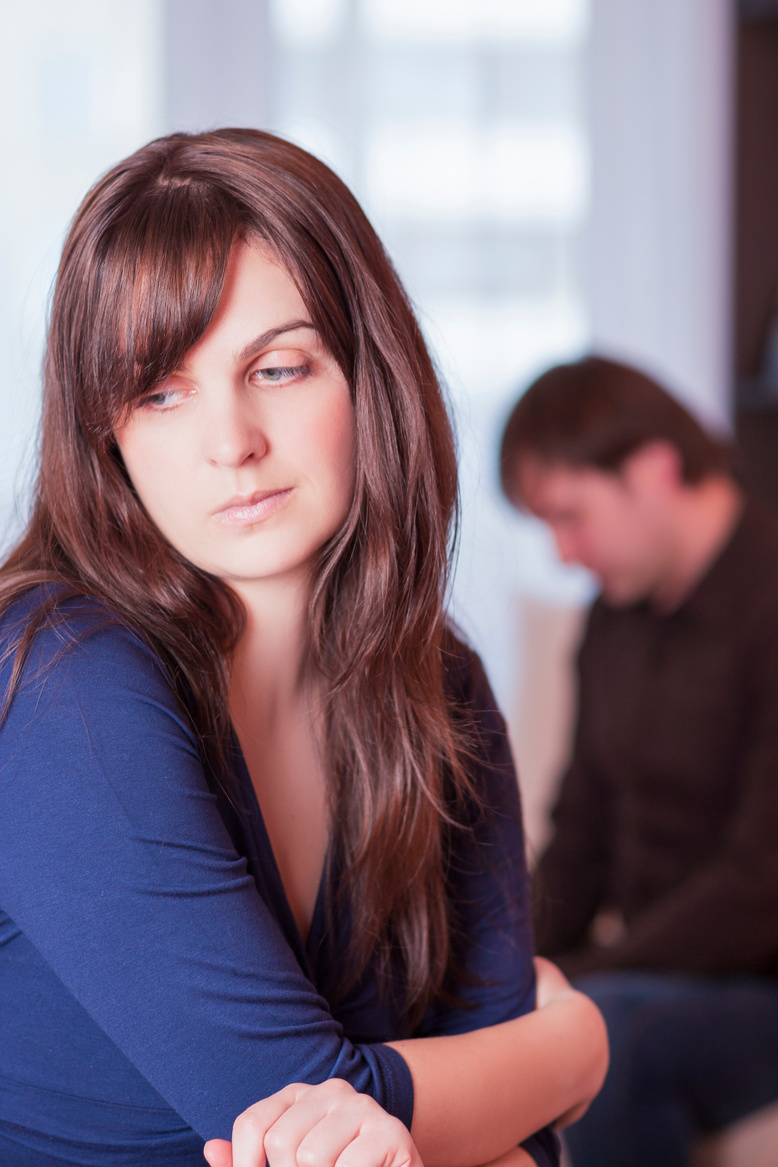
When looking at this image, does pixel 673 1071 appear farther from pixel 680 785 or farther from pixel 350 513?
pixel 350 513

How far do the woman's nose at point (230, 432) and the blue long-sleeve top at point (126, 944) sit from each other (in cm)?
14

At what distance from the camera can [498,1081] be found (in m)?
0.80

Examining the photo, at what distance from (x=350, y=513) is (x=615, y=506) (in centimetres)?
101

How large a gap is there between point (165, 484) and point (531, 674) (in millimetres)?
1507

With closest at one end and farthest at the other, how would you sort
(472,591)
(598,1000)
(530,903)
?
(530,903) → (598,1000) → (472,591)

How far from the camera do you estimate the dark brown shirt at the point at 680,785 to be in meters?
1.59

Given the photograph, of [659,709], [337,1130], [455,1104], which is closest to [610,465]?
[659,709]

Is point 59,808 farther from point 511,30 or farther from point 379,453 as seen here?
point 511,30

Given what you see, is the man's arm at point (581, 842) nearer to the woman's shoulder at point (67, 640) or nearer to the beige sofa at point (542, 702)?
the beige sofa at point (542, 702)

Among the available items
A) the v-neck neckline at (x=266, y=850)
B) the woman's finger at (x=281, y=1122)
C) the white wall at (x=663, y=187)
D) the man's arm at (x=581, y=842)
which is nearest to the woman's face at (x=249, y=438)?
the v-neck neckline at (x=266, y=850)

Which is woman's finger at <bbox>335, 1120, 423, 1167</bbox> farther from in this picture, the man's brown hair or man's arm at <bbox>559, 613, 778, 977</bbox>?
the man's brown hair

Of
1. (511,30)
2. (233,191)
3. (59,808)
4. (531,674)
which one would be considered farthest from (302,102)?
(59,808)

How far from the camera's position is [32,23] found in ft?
6.03

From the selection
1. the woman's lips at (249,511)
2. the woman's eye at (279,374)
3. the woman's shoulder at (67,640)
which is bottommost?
the woman's shoulder at (67,640)
